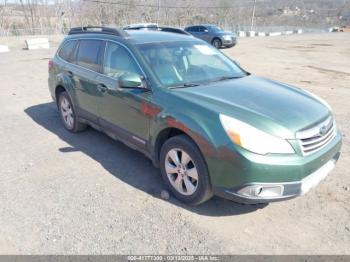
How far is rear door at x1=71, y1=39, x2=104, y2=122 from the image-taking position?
430 cm

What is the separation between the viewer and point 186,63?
3838 mm

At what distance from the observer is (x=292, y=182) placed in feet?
8.74

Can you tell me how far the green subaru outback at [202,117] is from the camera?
266cm

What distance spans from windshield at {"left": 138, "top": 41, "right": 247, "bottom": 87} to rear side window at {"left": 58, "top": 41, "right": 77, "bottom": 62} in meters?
1.85

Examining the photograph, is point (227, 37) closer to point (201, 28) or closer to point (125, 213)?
point (201, 28)

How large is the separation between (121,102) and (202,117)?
132 centimetres

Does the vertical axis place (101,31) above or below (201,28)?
above

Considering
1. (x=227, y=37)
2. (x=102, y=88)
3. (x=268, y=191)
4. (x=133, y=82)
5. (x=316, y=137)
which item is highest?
(x=133, y=82)

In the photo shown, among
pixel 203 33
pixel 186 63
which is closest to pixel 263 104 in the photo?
pixel 186 63

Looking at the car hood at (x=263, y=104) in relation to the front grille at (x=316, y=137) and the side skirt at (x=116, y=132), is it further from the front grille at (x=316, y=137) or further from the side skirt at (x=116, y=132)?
the side skirt at (x=116, y=132)

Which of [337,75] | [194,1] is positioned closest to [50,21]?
[194,1]

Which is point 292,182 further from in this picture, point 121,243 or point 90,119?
point 90,119

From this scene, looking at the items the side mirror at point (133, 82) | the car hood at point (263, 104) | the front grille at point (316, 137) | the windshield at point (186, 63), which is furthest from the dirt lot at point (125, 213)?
the windshield at point (186, 63)

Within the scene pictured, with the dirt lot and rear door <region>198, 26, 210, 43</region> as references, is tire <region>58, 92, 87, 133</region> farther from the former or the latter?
rear door <region>198, 26, 210, 43</region>
